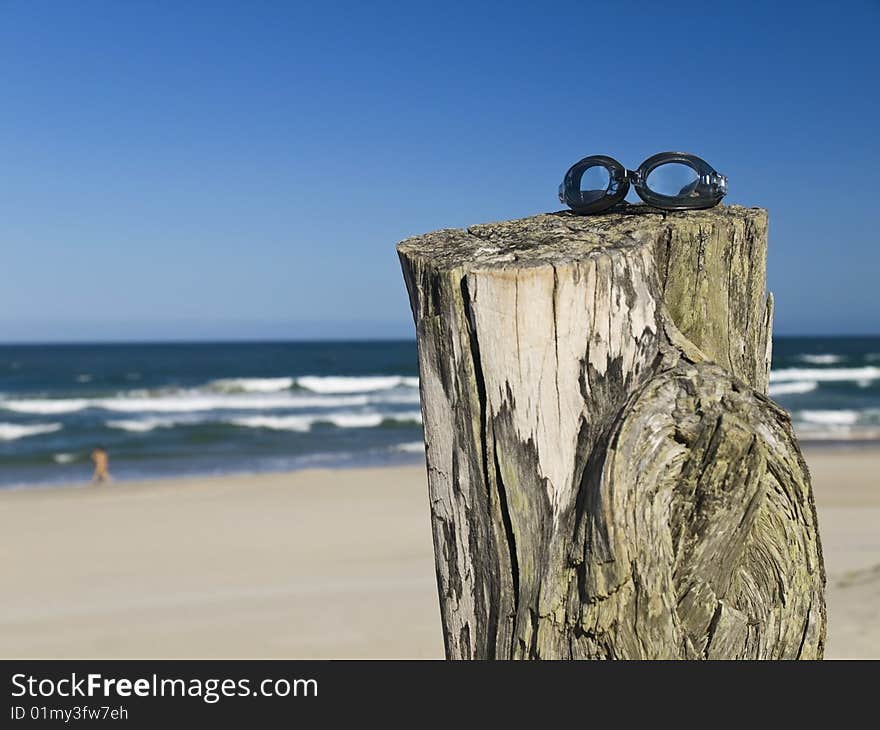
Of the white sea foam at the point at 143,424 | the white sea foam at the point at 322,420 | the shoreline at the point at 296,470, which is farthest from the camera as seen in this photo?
the white sea foam at the point at 322,420

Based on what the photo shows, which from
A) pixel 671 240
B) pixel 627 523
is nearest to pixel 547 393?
pixel 627 523

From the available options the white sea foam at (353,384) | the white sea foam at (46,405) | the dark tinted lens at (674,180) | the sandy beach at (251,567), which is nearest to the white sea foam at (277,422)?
the white sea foam at (46,405)

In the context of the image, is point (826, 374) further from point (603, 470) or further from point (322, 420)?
point (603, 470)

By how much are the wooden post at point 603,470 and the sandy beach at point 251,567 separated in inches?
168

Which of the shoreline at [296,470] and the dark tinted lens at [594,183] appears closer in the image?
the dark tinted lens at [594,183]

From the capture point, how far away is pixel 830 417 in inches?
907

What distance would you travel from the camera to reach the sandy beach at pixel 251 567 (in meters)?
6.14

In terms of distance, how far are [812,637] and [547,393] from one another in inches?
31.0

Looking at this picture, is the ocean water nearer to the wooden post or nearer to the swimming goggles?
the swimming goggles

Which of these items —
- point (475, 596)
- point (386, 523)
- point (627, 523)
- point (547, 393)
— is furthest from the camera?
point (386, 523)

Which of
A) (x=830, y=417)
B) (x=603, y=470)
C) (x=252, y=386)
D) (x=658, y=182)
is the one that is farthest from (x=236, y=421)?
(x=603, y=470)

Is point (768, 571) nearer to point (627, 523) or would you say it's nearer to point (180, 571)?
point (627, 523)

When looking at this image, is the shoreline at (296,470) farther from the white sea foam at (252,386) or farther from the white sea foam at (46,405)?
the white sea foam at (252,386)

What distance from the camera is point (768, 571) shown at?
1.73 metres
